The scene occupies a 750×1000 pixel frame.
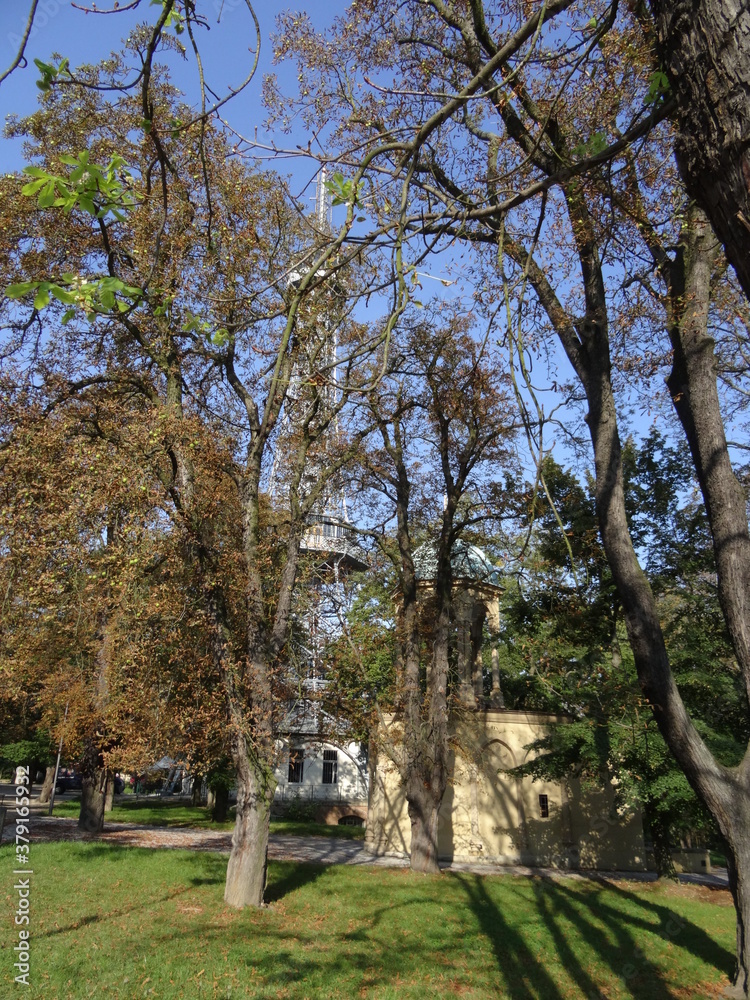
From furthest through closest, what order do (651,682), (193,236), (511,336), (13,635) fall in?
1. (193,236)
2. (13,635)
3. (651,682)
4. (511,336)

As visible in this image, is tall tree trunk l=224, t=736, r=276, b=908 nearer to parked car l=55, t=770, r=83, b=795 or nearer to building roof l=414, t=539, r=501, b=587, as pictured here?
building roof l=414, t=539, r=501, b=587

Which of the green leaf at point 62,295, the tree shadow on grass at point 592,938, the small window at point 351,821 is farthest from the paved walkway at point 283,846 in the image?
the green leaf at point 62,295

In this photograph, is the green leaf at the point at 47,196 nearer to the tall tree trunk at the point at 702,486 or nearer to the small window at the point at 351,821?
the tall tree trunk at the point at 702,486

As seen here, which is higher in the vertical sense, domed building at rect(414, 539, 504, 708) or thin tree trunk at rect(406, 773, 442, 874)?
domed building at rect(414, 539, 504, 708)

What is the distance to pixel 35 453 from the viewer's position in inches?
314

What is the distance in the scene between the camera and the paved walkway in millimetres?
17000

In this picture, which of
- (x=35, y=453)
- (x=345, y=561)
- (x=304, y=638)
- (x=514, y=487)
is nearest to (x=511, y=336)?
(x=35, y=453)

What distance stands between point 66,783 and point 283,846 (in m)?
22.6

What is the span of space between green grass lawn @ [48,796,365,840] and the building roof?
35.0 ft

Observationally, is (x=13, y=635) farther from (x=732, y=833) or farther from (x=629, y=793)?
(x=629, y=793)

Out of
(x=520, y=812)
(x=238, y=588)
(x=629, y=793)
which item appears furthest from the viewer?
(x=520, y=812)

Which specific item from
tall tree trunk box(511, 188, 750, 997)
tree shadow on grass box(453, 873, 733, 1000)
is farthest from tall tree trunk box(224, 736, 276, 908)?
tall tree trunk box(511, 188, 750, 997)

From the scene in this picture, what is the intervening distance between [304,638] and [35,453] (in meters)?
7.31

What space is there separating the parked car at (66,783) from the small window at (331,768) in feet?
42.4
